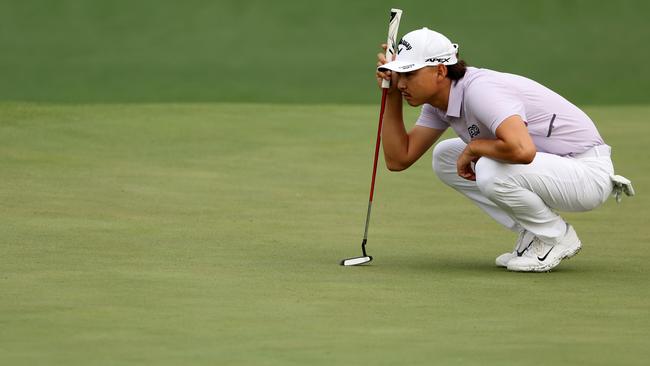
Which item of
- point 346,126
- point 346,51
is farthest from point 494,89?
point 346,51

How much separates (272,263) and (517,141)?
100 centimetres

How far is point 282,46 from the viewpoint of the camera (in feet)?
38.3

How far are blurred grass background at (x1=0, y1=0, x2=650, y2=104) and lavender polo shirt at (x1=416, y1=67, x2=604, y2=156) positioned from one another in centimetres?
608

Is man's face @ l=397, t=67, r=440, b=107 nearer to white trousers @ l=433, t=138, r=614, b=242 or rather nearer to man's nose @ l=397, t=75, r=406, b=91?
man's nose @ l=397, t=75, r=406, b=91

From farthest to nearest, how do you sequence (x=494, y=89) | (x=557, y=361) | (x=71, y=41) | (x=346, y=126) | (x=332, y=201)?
(x=71, y=41), (x=346, y=126), (x=332, y=201), (x=494, y=89), (x=557, y=361)

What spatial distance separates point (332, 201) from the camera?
22.3 feet

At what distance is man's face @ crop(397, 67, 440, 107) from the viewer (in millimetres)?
4852

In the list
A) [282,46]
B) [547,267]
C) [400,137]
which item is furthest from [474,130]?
[282,46]

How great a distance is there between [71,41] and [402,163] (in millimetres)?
6803

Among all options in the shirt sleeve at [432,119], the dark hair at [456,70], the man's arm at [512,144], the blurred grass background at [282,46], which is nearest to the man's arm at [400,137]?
the shirt sleeve at [432,119]

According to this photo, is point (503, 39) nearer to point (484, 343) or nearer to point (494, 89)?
point (494, 89)

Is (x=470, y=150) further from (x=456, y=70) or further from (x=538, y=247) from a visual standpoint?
(x=538, y=247)

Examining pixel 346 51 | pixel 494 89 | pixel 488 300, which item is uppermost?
pixel 494 89

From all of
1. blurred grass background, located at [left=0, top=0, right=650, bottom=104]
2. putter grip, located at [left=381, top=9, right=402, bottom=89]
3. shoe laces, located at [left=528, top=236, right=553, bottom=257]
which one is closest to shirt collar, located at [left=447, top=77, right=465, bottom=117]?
putter grip, located at [left=381, top=9, right=402, bottom=89]
